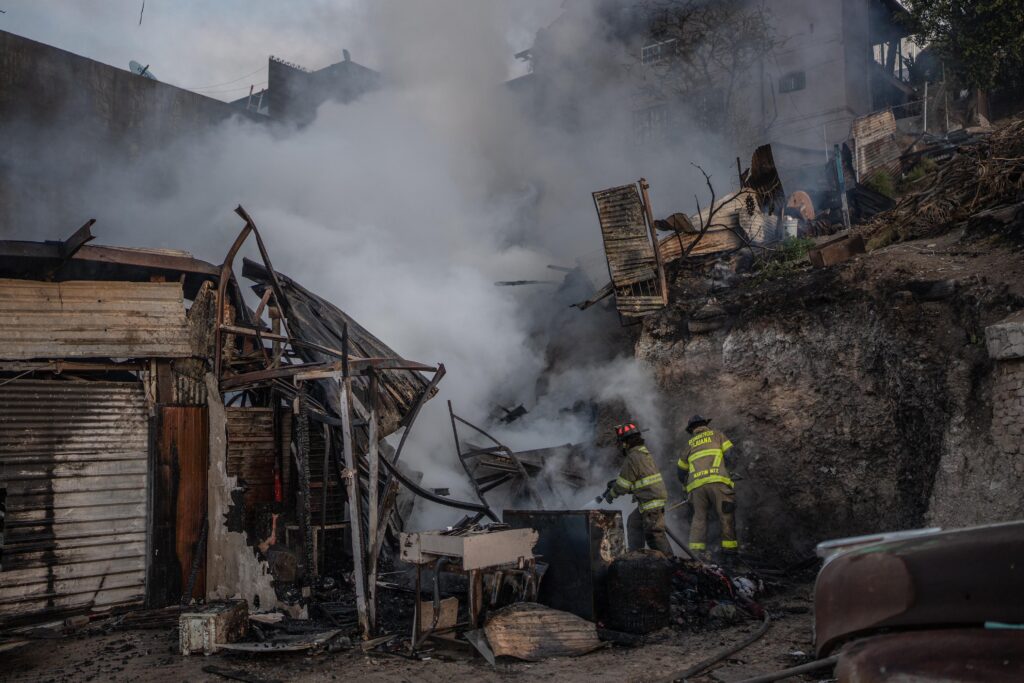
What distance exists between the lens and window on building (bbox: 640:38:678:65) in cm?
2381

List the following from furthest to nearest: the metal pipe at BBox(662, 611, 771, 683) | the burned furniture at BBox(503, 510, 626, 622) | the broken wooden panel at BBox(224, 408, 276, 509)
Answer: the broken wooden panel at BBox(224, 408, 276, 509)
the burned furniture at BBox(503, 510, 626, 622)
the metal pipe at BBox(662, 611, 771, 683)

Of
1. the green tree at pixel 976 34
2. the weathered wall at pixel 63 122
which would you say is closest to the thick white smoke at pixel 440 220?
the weathered wall at pixel 63 122

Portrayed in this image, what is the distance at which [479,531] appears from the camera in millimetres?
6578

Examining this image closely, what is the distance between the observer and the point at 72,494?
7.64 meters

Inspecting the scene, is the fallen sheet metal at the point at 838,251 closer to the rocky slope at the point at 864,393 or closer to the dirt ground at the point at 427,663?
the rocky slope at the point at 864,393

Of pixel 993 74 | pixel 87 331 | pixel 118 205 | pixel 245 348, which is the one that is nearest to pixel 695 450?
pixel 245 348

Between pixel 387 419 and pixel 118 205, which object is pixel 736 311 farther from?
pixel 118 205

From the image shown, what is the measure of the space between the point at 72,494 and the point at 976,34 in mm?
21836

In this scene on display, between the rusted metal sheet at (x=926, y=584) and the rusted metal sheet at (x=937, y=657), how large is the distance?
0.12ft

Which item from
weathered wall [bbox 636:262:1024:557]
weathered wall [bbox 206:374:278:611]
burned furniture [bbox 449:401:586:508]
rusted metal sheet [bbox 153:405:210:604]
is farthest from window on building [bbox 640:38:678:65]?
rusted metal sheet [bbox 153:405:210:604]

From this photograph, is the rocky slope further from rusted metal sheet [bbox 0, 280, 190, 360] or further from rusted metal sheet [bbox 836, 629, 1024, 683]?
rusted metal sheet [bbox 0, 280, 190, 360]

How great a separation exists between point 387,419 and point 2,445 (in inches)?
152

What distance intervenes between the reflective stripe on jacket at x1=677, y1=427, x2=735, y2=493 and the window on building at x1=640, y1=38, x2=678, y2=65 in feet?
61.6

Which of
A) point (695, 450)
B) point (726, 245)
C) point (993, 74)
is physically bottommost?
point (695, 450)
